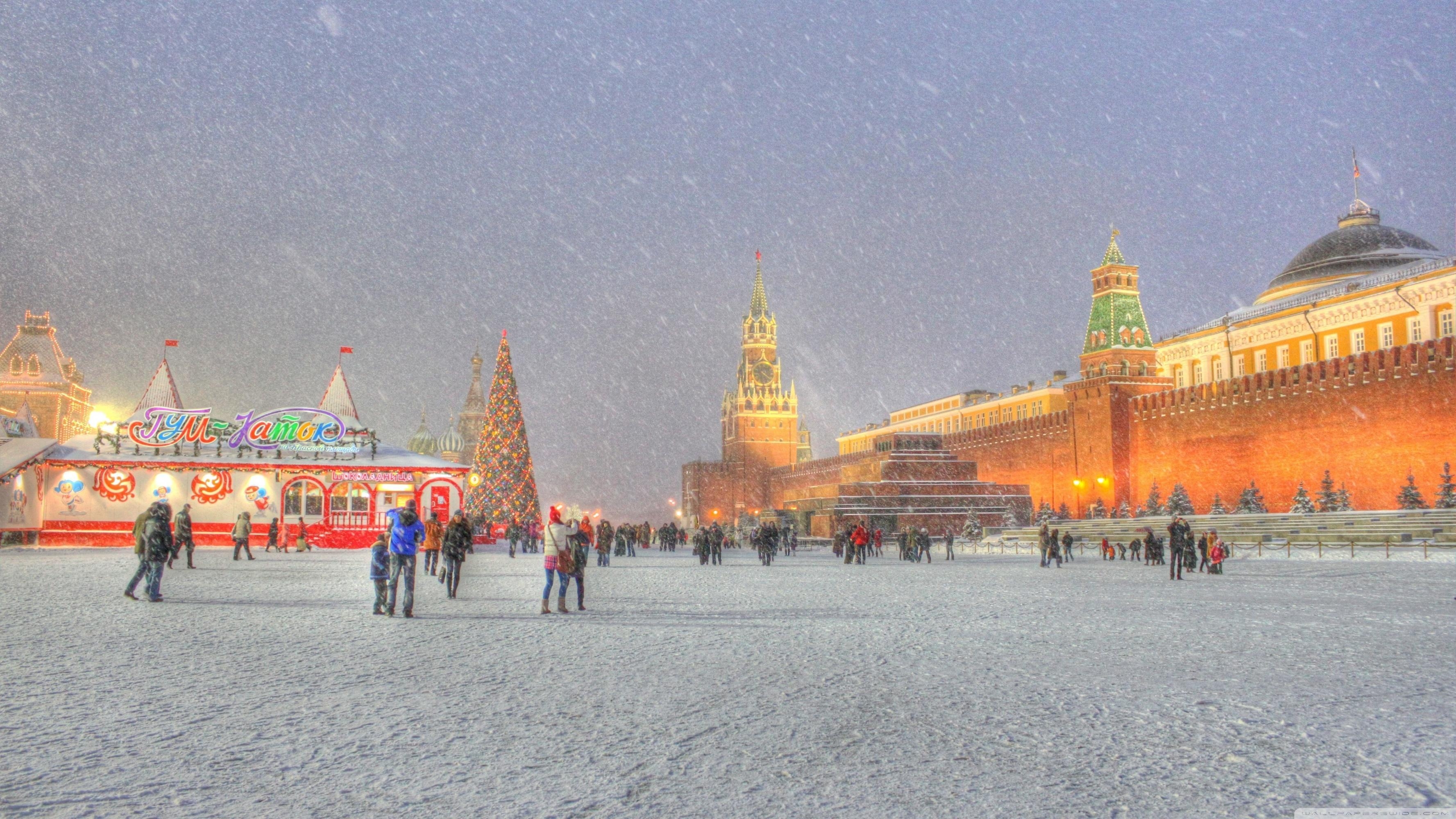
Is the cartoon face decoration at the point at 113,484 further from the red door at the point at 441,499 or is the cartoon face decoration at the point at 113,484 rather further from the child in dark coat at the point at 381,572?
the child in dark coat at the point at 381,572

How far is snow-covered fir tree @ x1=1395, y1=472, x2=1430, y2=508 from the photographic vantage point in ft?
87.8

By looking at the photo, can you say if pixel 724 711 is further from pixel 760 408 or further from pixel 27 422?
pixel 760 408

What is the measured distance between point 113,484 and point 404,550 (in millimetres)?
22845

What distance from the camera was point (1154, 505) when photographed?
36.3m

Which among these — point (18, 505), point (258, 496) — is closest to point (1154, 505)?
point (258, 496)

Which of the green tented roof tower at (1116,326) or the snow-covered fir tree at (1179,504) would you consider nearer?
the snow-covered fir tree at (1179,504)

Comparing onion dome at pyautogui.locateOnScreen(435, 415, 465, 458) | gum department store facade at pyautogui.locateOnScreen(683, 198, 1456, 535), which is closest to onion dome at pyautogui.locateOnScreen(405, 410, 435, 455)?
onion dome at pyautogui.locateOnScreen(435, 415, 465, 458)

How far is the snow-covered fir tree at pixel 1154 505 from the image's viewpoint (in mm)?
35875

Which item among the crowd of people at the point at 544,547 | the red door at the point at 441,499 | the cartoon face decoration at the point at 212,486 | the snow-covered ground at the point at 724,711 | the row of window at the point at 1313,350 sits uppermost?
the row of window at the point at 1313,350

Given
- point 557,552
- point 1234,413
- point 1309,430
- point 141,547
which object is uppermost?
point 1234,413

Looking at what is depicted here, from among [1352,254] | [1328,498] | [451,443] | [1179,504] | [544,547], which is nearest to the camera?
[544,547]

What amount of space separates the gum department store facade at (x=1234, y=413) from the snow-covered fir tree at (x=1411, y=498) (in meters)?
1.92

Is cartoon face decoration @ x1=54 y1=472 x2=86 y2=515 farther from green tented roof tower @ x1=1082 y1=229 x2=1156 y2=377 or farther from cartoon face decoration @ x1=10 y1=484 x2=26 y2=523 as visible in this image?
green tented roof tower @ x1=1082 y1=229 x2=1156 y2=377

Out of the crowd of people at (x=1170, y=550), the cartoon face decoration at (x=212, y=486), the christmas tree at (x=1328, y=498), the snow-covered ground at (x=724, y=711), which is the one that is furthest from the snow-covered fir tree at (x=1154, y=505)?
the cartoon face decoration at (x=212, y=486)
